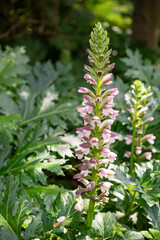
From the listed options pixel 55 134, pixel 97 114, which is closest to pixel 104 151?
pixel 97 114

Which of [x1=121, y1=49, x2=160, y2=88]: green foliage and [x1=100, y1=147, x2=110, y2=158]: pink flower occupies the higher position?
[x1=121, y1=49, x2=160, y2=88]: green foliage

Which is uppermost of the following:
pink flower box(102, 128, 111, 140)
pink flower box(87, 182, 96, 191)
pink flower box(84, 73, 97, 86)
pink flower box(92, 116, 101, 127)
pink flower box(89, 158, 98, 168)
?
pink flower box(84, 73, 97, 86)

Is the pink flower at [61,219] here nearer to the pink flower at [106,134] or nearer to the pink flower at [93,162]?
the pink flower at [93,162]

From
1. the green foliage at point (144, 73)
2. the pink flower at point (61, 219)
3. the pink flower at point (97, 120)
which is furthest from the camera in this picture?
the green foliage at point (144, 73)

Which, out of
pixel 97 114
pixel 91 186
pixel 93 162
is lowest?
pixel 91 186

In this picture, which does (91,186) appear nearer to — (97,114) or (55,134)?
(97,114)

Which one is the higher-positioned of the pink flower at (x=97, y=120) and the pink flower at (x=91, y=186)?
the pink flower at (x=97, y=120)

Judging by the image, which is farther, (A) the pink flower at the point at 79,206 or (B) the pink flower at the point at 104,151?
(A) the pink flower at the point at 79,206

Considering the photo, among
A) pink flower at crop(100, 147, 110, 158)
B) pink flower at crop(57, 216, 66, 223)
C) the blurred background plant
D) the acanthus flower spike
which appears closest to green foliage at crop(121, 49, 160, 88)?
the blurred background plant

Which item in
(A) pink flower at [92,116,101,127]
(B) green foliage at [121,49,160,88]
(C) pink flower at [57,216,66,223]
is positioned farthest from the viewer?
(B) green foliage at [121,49,160,88]

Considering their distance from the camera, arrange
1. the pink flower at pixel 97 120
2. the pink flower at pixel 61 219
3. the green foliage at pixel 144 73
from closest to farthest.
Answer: the pink flower at pixel 97 120, the pink flower at pixel 61 219, the green foliage at pixel 144 73

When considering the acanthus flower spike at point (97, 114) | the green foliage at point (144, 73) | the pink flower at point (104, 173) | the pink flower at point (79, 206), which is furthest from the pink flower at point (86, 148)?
the green foliage at point (144, 73)

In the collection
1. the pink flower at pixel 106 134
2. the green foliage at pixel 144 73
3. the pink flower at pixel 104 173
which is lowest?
the pink flower at pixel 104 173

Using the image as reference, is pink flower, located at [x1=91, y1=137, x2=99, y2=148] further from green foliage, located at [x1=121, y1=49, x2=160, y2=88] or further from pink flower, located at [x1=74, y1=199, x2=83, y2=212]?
green foliage, located at [x1=121, y1=49, x2=160, y2=88]
